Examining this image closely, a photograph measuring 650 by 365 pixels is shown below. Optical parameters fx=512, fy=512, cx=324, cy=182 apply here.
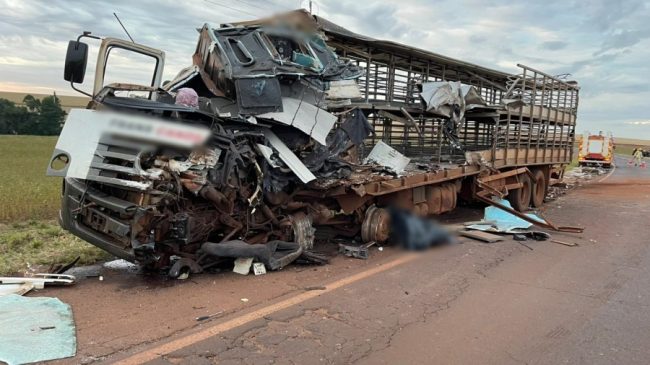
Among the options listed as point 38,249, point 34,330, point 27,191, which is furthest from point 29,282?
point 27,191

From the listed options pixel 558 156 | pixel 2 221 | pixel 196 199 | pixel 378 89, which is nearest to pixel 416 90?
pixel 378 89

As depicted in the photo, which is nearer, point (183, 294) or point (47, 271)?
A: point (183, 294)

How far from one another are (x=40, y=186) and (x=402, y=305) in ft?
35.4

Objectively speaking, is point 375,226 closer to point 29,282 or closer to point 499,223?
point 499,223

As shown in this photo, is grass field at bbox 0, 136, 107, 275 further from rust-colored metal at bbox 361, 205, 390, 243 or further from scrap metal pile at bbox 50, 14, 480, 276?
rust-colored metal at bbox 361, 205, 390, 243

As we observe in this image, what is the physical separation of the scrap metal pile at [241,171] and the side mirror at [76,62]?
584 mm

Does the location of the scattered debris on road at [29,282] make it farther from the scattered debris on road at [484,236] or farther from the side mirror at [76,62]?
the scattered debris on road at [484,236]

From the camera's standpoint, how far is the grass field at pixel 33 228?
21.1ft

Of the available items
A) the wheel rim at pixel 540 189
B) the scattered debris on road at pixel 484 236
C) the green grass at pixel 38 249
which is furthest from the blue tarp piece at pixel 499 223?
the green grass at pixel 38 249

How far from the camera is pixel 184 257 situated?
5832mm

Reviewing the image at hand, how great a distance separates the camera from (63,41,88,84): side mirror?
15.7 ft

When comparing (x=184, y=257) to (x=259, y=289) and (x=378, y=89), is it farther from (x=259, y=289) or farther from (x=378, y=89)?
(x=378, y=89)

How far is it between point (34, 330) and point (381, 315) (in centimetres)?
300

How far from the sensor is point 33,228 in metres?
8.12
